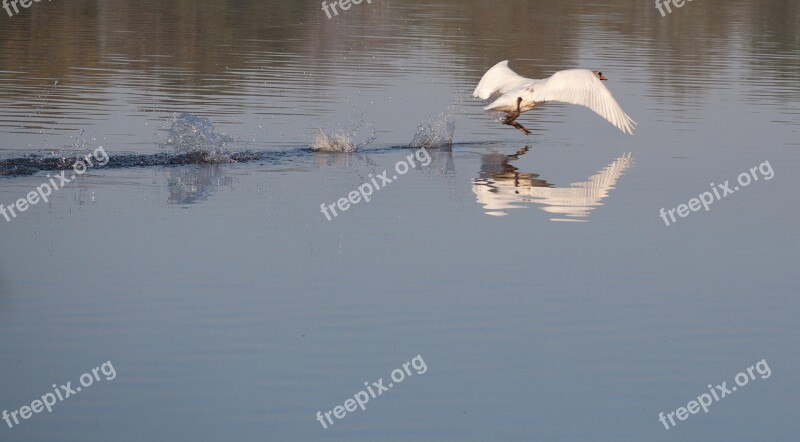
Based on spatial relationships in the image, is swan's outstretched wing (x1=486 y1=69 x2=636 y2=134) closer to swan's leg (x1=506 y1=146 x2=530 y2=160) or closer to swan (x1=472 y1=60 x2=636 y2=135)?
swan (x1=472 y1=60 x2=636 y2=135)

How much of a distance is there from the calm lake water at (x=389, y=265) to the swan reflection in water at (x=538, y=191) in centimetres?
7

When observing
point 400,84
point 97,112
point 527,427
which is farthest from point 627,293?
point 400,84

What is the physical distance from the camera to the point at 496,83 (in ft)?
65.7

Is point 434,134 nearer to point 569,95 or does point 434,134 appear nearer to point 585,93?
point 569,95

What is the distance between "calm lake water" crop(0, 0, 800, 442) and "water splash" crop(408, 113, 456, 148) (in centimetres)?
4

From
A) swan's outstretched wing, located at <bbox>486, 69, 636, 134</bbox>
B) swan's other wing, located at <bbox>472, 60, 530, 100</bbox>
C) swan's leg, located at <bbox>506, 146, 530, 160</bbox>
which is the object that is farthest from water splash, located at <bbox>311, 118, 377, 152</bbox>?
swan's outstretched wing, located at <bbox>486, 69, 636, 134</bbox>

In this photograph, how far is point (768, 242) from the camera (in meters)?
14.1

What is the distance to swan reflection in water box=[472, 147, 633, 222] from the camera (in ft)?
50.7

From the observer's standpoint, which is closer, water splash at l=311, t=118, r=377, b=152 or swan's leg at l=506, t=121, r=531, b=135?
water splash at l=311, t=118, r=377, b=152

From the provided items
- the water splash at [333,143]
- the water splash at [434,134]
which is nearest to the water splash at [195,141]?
the water splash at [333,143]

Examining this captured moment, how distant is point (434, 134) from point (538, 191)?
3.53 metres

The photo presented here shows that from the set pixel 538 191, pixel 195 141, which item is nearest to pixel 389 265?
pixel 538 191

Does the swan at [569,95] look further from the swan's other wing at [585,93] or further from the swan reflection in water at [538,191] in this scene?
the swan reflection in water at [538,191]

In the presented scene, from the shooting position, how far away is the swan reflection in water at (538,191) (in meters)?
15.5
